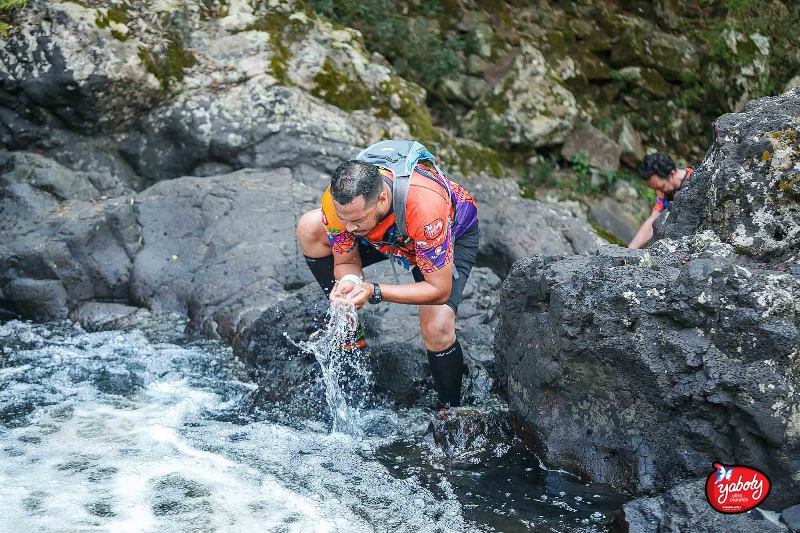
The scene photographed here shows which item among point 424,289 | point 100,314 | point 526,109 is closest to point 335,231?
point 424,289

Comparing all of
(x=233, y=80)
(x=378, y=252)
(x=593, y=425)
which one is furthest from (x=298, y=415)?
(x=233, y=80)

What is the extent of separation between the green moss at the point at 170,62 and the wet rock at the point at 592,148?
499 cm

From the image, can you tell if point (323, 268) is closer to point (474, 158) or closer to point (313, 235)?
point (313, 235)

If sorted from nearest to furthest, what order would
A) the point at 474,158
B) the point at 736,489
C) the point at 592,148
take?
the point at 736,489 < the point at 474,158 < the point at 592,148

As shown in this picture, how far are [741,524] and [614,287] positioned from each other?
1260mm

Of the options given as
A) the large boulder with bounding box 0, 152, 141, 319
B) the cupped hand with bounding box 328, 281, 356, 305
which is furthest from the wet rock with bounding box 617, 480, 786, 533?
the large boulder with bounding box 0, 152, 141, 319

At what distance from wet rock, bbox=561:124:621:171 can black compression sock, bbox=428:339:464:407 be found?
6.37 meters

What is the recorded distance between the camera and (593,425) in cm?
455

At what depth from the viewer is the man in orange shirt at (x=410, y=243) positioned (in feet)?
15.1

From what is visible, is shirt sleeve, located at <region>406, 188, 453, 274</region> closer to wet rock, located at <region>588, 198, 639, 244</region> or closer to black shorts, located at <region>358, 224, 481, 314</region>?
black shorts, located at <region>358, 224, 481, 314</region>

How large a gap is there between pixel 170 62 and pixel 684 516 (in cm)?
700

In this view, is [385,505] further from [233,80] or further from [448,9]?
[448,9]

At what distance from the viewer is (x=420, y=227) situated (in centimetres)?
471

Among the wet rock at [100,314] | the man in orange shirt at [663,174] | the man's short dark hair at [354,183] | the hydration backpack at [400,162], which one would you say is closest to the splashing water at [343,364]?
the hydration backpack at [400,162]
